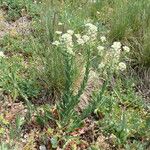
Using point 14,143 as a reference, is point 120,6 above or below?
above

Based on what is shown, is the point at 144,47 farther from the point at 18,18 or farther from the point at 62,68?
the point at 18,18

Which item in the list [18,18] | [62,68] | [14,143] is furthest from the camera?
[18,18]

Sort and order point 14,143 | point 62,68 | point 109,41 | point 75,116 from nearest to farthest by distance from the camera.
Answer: point 14,143, point 75,116, point 62,68, point 109,41

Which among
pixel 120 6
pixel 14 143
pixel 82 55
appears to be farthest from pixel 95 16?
pixel 14 143

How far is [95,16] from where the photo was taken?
606cm

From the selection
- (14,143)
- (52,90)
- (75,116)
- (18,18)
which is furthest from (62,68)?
(18,18)

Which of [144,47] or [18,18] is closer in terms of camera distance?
[144,47]

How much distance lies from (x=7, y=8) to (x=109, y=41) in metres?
1.56

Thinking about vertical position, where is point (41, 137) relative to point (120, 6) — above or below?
below

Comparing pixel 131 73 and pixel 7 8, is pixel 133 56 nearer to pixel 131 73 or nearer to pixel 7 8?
pixel 131 73

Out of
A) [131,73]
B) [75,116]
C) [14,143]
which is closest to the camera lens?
[14,143]

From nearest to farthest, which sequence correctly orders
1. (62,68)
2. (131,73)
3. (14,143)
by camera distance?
1. (14,143)
2. (62,68)
3. (131,73)

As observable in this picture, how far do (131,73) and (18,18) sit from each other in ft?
5.84

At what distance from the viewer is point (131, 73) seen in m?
4.99
